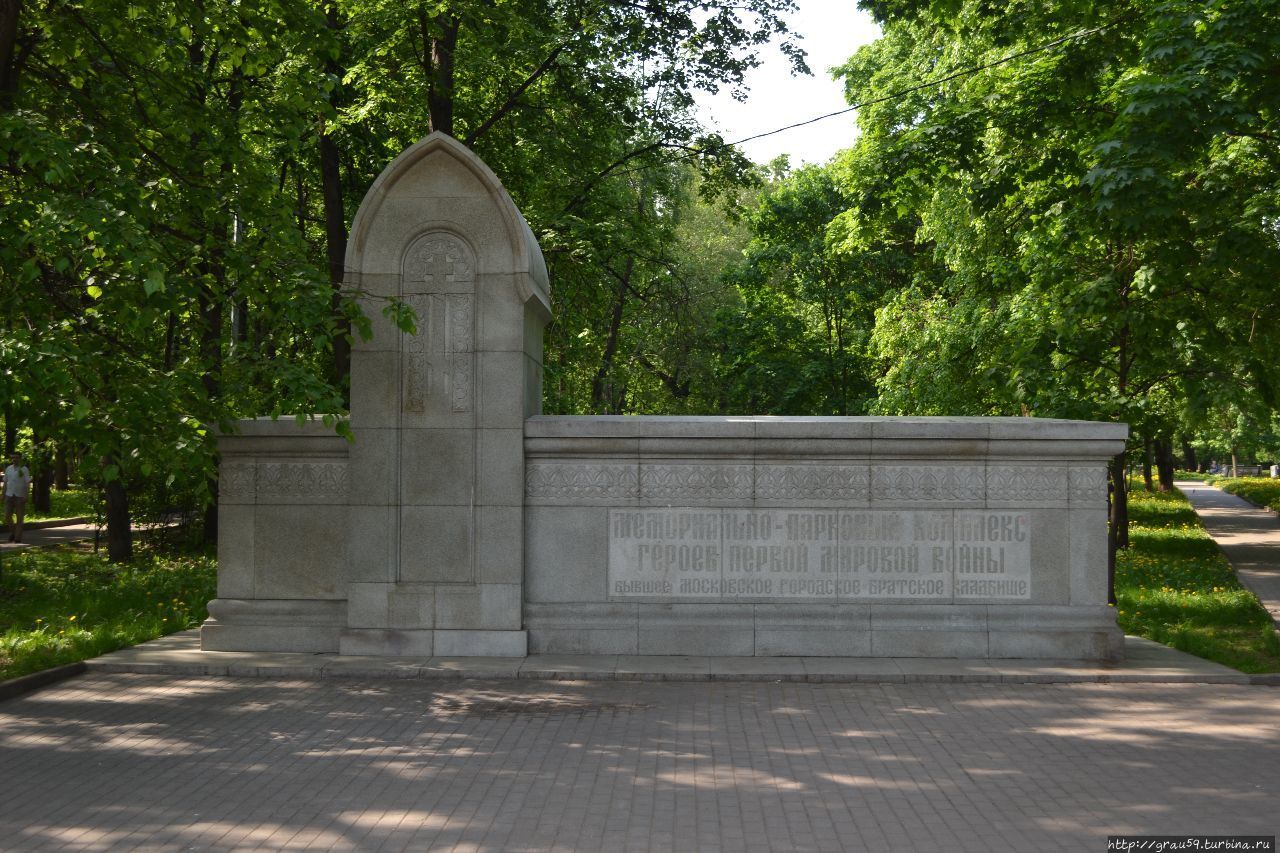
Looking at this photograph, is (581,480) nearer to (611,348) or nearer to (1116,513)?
(1116,513)

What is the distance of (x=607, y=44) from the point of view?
19734 millimetres

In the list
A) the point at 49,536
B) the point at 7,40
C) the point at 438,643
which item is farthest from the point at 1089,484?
the point at 49,536

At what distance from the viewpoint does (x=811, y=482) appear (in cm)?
1071

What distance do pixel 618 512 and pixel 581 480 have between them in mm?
457

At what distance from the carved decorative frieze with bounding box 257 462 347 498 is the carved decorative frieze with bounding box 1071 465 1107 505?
6.87 meters

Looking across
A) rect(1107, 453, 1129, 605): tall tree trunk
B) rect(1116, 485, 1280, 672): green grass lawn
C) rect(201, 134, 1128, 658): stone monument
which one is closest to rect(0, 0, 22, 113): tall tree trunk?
rect(201, 134, 1128, 658): stone monument

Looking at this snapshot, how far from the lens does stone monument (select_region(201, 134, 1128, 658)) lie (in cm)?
1055

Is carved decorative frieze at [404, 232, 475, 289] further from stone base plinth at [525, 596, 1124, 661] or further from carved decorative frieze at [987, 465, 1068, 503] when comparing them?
carved decorative frieze at [987, 465, 1068, 503]

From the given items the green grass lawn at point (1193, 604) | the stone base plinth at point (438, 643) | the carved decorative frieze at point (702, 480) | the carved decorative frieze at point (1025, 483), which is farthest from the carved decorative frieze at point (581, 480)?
the green grass lawn at point (1193, 604)

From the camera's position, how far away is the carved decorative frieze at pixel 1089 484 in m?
10.6

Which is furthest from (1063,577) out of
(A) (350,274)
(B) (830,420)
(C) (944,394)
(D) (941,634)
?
(C) (944,394)

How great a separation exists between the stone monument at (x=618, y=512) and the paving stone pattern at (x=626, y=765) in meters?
0.98

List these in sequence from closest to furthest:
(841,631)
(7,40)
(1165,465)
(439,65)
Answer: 1. (7,40)
2. (841,631)
3. (439,65)
4. (1165,465)

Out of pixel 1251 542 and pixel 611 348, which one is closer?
pixel 1251 542
